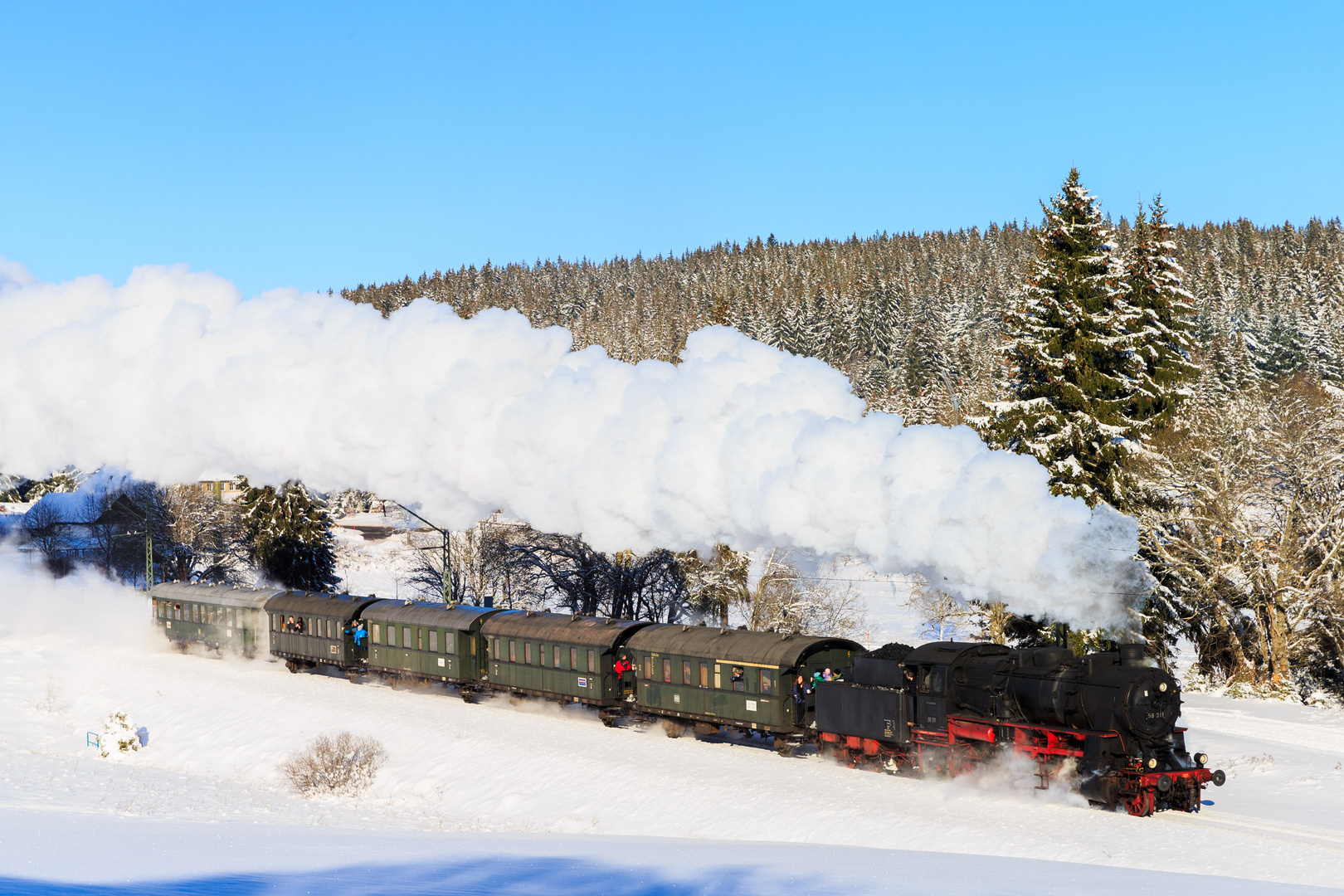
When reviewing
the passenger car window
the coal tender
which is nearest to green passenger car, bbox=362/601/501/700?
the coal tender

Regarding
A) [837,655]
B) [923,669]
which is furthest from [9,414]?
[923,669]

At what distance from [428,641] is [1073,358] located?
72.5 ft

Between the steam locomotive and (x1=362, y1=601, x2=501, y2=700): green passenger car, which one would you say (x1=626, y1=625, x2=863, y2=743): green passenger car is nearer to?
the steam locomotive

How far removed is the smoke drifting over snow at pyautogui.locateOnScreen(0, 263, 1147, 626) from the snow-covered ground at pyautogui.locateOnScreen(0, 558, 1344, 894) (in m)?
4.28

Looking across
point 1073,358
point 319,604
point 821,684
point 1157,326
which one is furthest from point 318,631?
point 1157,326

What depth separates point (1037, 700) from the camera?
2091 centimetres

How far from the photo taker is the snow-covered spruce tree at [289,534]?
2302 inches

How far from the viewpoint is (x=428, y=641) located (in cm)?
3634

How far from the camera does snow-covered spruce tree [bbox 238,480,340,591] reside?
5847cm

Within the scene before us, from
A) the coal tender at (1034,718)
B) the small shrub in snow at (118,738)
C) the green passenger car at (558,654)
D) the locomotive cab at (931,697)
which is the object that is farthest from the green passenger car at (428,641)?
the locomotive cab at (931,697)

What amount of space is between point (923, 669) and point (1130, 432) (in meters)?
16.9

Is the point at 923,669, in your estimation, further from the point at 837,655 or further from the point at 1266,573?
the point at 1266,573

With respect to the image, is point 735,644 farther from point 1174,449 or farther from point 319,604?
point 319,604

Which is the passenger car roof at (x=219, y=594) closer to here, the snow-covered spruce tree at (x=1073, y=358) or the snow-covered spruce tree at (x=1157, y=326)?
the snow-covered spruce tree at (x=1073, y=358)
